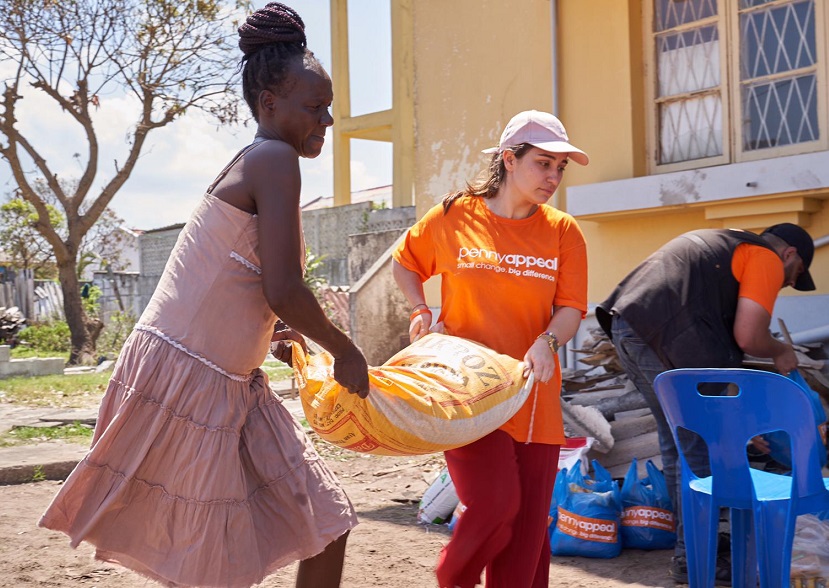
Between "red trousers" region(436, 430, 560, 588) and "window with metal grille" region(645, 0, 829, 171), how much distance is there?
4419 mm

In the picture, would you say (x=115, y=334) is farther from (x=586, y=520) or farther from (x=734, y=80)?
(x=586, y=520)

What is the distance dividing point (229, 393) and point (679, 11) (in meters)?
6.19

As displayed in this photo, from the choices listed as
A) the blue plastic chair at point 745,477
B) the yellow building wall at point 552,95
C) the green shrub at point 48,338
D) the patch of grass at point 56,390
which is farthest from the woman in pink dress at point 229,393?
the green shrub at point 48,338

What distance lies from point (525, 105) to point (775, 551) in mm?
5890

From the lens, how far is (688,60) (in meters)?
7.51

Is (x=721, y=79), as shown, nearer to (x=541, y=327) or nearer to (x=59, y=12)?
(x=541, y=327)

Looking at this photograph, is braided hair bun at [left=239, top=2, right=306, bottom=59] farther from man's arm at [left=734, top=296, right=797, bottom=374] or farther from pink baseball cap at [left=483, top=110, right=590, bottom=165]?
man's arm at [left=734, top=296, right=797, bottom=374]

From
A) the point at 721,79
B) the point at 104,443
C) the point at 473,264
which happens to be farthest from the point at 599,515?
the point at 721,79

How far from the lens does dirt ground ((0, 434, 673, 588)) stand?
176 inches

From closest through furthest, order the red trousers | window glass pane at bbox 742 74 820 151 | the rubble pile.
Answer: the red trousers, the rubble pile, window glass pane at bbox 742 74 820 151

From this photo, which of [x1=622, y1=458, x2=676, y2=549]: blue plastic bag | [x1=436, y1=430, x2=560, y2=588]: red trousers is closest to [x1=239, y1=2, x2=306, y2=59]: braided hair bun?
[x1=436, y1=430, x2=560, y2=588]: red trousers

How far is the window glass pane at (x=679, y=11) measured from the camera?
7363mm

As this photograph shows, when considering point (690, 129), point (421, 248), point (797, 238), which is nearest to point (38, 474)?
point (421, 248)

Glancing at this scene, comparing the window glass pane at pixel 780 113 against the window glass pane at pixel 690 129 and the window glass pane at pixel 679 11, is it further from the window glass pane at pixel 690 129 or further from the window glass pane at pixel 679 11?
the window glass pane at pixel 679 11
